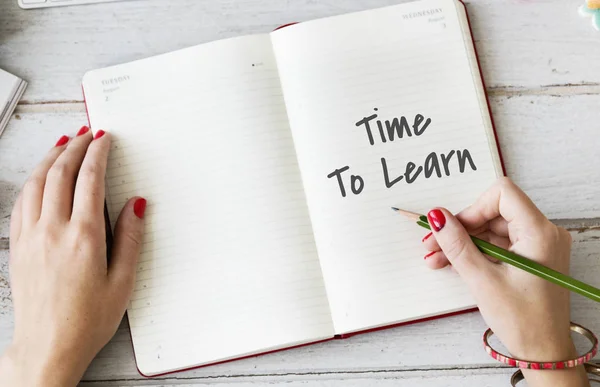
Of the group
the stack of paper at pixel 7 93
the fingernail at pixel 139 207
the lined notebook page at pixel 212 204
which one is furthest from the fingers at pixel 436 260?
the stack of paper at pixel 7 93

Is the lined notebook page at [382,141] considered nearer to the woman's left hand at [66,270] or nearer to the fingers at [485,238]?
the fingers at [485,238]

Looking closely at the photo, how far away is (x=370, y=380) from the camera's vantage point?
2.53 feet

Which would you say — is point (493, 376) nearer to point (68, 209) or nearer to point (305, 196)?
point (305, 196)

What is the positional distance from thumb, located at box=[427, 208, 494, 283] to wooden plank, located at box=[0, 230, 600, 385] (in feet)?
0.42

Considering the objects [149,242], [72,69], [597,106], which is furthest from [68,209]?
[597,106]

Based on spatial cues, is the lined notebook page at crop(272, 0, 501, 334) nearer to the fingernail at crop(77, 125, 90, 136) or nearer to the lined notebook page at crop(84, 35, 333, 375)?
the lined notebook page at crop(84, 35, 333, 375)

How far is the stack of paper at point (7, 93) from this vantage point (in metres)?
0.80

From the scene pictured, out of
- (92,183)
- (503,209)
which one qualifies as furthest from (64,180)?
(503,209)

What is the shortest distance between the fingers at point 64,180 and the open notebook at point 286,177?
0.13 feet

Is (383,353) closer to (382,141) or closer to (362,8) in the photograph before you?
(382,141)

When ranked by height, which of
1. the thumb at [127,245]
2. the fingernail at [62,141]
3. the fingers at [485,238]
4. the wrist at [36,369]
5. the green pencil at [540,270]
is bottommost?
the wrist at [36,369]

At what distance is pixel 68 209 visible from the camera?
0.73 m

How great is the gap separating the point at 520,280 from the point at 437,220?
115 mm

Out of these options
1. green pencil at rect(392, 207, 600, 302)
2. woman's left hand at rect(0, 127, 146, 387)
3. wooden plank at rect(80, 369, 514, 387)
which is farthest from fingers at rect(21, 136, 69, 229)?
green pencil at rect(392, 207, 600, 302)
